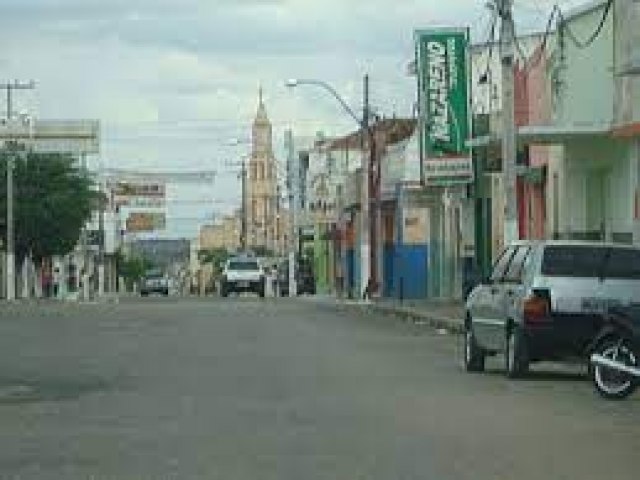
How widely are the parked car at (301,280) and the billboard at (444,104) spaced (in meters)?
47.0

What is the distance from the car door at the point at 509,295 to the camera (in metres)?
22.3

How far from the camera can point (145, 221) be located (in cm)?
16112

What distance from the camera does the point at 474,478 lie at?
12.4 metres

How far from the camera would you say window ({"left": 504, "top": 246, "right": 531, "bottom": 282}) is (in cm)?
2267

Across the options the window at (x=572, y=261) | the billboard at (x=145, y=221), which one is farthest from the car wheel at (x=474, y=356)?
the billboard at (x=145, y=221)

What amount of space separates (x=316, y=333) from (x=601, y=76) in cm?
954

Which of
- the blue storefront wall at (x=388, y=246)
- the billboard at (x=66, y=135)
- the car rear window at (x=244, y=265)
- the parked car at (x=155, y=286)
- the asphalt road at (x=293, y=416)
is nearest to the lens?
the asphalt road at (x=293, y=416)

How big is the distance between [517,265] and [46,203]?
66.6 metres

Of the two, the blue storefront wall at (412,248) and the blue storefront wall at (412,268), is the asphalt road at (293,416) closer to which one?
the blue storefront wall at (412,268)

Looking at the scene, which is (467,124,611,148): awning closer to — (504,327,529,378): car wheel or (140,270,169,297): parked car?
(504,327,529,378): car wheel

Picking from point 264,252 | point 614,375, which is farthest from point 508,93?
point 264,252

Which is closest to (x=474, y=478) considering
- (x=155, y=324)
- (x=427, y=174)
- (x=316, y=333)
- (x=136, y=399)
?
(x=136, y=399)

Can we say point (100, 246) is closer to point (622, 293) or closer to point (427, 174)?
point (427, 174)

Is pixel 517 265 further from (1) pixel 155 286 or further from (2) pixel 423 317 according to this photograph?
(1) pixel 155 286
